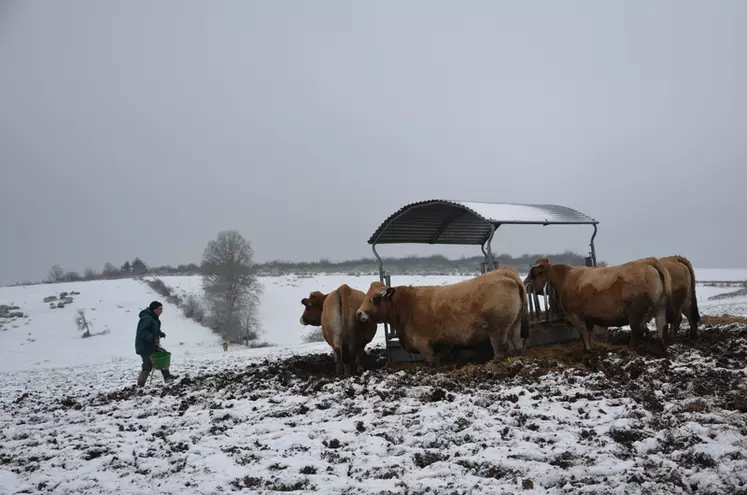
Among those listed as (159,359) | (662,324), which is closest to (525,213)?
(662,324)

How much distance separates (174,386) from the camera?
9.75 meters

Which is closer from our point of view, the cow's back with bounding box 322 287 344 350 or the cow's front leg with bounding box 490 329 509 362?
the cow's front leg with bounding box 490 329 509 362

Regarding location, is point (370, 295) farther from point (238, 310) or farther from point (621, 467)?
point (238, 310)

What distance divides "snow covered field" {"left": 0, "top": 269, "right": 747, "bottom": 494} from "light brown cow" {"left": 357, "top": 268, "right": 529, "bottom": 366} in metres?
0.64

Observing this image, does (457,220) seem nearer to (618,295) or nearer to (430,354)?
(430,354)

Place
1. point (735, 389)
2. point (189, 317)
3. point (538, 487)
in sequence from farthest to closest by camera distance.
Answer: point (189, 317) < point (735, 389) < point (538, 487)

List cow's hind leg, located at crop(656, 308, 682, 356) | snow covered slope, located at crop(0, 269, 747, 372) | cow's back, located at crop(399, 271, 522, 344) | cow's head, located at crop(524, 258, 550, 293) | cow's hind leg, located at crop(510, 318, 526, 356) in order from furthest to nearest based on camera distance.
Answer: snow covered slope, located at crop(0, 269, 747, 372) → cow's head, located at crop(524, 258, 550, 293) → cow's hind leg, located at crop(510, 318, 526, 356) → cow's back, located at crop(399, 271, 522, 344) → cow's hind leg, located at crop(656, 308, 682, 356)

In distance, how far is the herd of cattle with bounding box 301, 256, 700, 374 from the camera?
8.09 meters

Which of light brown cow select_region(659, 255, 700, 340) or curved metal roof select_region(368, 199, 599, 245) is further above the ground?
curved metal roof select_region(368, 199, 599, 245)

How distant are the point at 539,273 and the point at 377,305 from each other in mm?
3167

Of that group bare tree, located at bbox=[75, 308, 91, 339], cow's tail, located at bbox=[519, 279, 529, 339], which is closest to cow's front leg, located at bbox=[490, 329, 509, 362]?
cow's tail, located at bbox=[519, 279, 529, 339]

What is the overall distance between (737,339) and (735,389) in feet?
12.8

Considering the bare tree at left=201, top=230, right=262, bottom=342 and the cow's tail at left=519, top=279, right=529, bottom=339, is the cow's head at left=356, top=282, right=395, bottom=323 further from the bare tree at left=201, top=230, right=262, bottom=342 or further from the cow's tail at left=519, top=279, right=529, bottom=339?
the bare tree at left=201, top=230, right=262, bottom=342

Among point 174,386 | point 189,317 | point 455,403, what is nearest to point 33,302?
point 189,317
